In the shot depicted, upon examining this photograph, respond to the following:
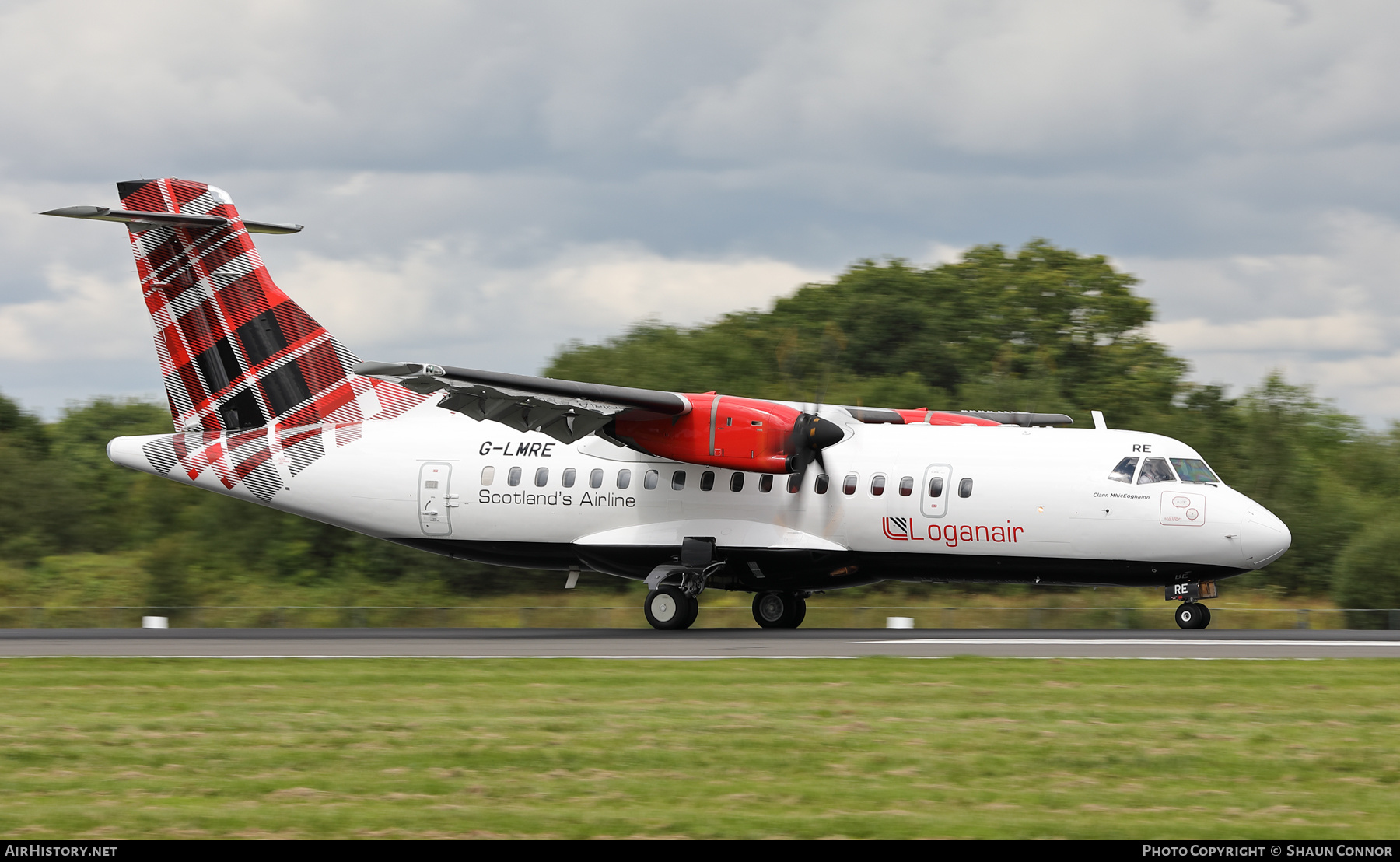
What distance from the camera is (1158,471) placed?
66.8 ft

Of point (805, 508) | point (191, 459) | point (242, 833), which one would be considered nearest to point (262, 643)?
point (191, 459)

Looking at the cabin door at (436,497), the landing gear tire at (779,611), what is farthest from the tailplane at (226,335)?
the landing gear tire at (779,611)

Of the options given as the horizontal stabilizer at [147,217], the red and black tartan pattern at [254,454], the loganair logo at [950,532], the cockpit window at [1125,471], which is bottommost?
the loganair logo at [950,532]

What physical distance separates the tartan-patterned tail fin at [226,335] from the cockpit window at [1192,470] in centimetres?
1273

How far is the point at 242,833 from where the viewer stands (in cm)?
789

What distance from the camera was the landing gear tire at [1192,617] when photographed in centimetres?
2025

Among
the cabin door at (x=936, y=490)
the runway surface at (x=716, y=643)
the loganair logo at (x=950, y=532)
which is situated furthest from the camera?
the cabin door at (x=936, y=490)

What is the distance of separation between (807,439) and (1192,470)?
5.69m

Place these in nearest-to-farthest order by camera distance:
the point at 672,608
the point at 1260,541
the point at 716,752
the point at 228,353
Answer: the point at 716,752, the point at 1260,541, the point at 672,608, the point at 228,353

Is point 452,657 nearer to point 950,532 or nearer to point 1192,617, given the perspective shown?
point 950,532

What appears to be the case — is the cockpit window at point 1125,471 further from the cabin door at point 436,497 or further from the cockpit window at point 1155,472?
the cabin door at point 436,497

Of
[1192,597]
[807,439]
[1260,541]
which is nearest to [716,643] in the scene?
[807,439]
